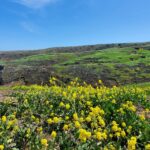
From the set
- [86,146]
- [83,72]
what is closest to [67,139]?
[86,146]

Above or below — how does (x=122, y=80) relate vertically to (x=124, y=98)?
below

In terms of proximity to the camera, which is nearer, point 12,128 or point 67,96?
point 12,128

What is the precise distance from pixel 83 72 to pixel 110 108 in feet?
112

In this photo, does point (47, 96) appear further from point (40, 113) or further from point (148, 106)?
point (148, 106)

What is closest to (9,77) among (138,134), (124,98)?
(124,98)

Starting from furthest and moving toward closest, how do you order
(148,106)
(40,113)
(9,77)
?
(9,77)
(148,106)
(40,113)

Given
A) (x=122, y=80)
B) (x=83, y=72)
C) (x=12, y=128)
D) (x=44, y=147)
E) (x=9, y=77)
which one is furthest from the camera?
(x=122, y=80)

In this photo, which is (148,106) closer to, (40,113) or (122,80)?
(40,113)

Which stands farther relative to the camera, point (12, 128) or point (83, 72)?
point (83, 72)

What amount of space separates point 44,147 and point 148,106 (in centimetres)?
848

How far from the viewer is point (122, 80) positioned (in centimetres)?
5262

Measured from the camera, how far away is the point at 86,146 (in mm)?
10609

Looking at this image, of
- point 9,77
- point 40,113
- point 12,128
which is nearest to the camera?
point 12,128

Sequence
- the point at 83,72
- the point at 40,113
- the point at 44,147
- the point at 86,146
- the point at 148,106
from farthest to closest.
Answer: the point at 83,72 → the point at 148,106 → the point at 40,113 → the point at 86,146 → the point at 44,147
